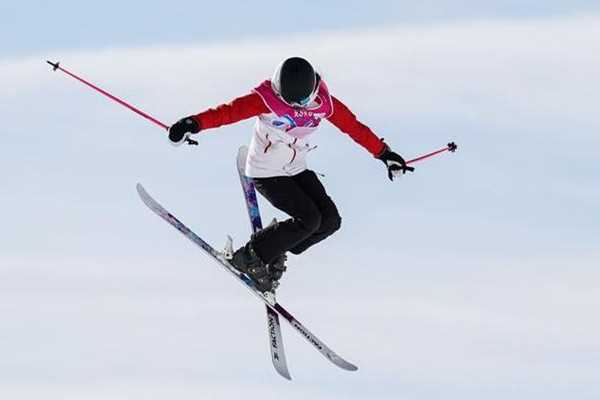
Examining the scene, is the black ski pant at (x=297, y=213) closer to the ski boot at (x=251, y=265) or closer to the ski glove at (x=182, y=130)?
the ski boot at (x=251, y=265)

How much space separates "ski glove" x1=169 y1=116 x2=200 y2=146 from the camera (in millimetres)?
9508

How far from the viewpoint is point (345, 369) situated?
458 inches

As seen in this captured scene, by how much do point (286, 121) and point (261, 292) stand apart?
2.15m

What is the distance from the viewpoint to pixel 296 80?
31.3ft

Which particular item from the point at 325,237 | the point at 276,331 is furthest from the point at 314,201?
the point at 276,331

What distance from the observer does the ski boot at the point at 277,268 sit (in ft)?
36.7

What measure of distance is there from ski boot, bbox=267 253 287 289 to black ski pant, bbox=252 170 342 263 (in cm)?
19

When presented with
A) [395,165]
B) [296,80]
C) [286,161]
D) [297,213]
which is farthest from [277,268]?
[296,80]

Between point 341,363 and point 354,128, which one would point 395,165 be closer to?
point 354,128

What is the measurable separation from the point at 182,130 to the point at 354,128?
1902mm

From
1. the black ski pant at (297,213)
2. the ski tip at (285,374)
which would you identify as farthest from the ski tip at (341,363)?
the black ski pant at (297,213)

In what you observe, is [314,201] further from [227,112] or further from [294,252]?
[227,112]

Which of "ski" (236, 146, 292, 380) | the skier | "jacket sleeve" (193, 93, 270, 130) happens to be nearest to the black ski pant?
the skier

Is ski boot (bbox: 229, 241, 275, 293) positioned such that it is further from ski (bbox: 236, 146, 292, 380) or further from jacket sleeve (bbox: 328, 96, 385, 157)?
jacket sleeve (bbox: 328, 96, 385, 157)
